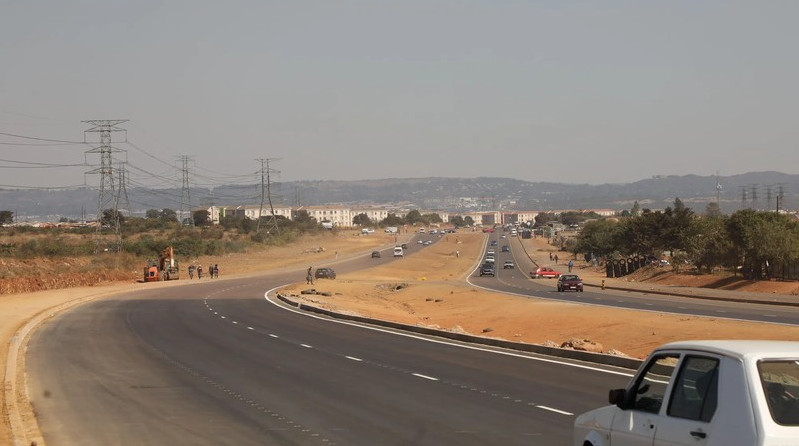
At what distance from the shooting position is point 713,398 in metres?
7.09

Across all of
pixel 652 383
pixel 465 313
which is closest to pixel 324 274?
pixel 465 313

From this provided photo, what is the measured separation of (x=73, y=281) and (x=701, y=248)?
165 ft

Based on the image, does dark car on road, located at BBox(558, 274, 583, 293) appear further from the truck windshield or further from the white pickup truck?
the truck windshield

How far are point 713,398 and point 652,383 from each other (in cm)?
122

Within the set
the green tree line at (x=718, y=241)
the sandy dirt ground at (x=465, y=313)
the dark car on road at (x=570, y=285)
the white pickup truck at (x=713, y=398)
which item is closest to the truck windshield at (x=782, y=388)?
the white pickup truck at (x=713, y=398)

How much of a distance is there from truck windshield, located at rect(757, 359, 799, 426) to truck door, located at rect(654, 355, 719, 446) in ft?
1.13

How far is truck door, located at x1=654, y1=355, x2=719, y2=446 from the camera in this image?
7121mm

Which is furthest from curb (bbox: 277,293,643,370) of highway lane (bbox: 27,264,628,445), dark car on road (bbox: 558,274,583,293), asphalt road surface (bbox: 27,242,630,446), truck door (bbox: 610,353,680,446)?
dark car on road (bbox: 558,274,583,293)

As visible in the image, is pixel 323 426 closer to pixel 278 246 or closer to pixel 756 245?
pixel 756 245

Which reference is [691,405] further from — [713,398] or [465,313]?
[465,313]

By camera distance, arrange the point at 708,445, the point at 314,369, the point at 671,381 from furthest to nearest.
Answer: the point at 314,369
the point at 671,381
the point at 708,445

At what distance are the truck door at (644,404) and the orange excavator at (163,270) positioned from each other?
270 ft

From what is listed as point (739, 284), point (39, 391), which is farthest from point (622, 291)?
point (39, 391)

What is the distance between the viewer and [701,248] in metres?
80.2
